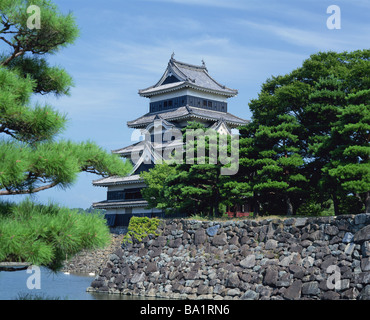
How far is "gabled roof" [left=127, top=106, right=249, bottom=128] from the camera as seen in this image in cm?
3131

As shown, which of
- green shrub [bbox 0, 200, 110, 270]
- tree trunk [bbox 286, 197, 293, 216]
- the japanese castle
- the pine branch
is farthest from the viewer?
the japanese castle

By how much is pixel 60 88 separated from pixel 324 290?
9.71 meters

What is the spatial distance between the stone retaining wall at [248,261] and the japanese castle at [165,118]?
840 cm

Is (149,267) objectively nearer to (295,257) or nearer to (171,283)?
(171,283)

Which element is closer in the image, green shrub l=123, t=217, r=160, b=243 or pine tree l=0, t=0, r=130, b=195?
pine tree l=0, t=0, r=130, b=195

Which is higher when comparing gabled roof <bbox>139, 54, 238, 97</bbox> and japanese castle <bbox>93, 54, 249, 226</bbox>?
gabled roof <bbox>139, 54, 238, 97</bbox>

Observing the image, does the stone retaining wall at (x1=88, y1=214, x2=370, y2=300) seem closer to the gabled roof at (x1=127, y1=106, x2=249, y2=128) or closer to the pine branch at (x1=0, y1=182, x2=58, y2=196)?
the pine branch at (x1=0, y1=182, x2=58, y2=196)

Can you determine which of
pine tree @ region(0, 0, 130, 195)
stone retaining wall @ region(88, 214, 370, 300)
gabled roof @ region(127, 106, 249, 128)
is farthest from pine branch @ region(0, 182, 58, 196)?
gabled roof @ region(127, 106, 249, 128)

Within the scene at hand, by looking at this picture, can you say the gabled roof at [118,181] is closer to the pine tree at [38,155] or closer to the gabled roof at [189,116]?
the gabled roof at [189,116]

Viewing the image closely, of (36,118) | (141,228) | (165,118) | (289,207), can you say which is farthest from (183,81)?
(36,118)

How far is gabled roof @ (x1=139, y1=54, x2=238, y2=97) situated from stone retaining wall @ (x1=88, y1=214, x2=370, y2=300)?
14.7 meters

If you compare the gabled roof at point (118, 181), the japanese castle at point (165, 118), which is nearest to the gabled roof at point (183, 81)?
the japanese castle at point (165, 118)

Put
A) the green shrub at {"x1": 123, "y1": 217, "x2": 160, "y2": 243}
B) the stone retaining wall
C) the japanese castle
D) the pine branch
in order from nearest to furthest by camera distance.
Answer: the pine branch < the stone retaining wall < the green shrub at {"x1": 123, "y1": 217, "x2": 160, "y2": 243} < the japanese castle

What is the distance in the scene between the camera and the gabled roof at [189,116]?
31312 millimetres
